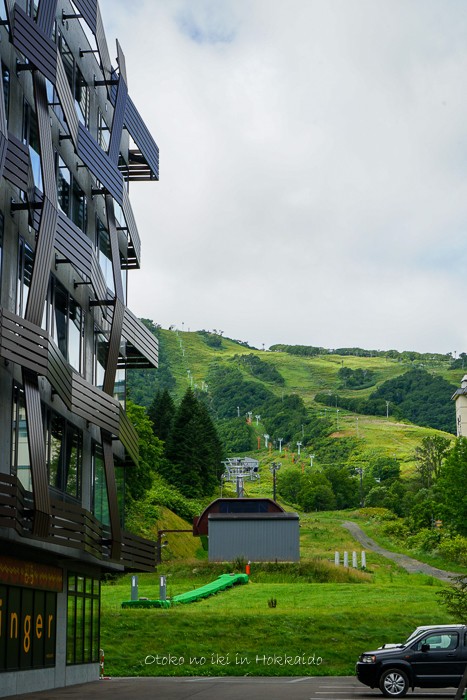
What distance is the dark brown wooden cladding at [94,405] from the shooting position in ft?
84.9

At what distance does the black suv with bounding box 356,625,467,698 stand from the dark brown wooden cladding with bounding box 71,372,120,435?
31.2 feet

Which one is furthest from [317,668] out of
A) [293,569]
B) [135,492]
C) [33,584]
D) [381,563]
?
[135,492]

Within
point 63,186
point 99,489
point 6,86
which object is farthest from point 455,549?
point 6,86

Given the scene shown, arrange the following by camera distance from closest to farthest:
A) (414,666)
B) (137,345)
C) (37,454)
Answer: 1. (37,454)
2. (414,666)
3. (137,345)

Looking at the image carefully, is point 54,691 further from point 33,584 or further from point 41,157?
point 41,157

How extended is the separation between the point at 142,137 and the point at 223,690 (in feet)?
60.8

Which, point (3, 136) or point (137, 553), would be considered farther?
point (137, 553)

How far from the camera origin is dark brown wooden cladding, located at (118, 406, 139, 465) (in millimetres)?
30016

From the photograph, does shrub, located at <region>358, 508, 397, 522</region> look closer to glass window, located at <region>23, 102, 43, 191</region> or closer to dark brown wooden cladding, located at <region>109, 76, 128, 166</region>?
dark brown wooden cladding, located at <region>109, 76, 128, 166</region>

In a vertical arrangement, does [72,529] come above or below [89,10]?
below

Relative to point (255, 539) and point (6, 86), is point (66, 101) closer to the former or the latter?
point (6, 86)

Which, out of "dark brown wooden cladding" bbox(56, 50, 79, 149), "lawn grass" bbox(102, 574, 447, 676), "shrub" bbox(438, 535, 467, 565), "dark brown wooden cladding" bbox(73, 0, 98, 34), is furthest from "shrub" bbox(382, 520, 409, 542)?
"dark brown wooden cladding" bbox(56, 50, 79, 149)

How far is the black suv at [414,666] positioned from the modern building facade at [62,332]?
7719mm

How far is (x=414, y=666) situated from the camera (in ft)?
80.4
